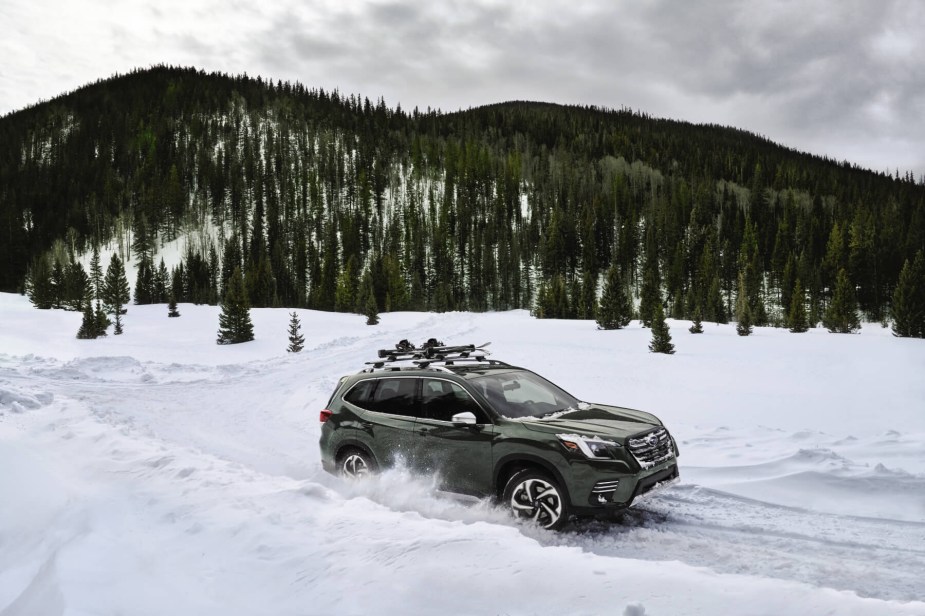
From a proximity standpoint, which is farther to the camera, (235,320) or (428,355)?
(235,320)

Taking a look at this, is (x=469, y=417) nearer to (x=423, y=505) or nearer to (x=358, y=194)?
(x=423, y=505)

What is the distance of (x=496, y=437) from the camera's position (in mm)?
6004

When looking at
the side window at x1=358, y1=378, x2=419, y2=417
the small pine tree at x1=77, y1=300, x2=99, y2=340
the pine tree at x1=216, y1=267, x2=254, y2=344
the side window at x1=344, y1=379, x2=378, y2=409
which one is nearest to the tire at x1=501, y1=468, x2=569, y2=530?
the side window at x1=358, y1=378, x2=419, y2=417

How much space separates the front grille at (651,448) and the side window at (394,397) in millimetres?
2699

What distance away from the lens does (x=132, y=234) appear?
12188 centimetres

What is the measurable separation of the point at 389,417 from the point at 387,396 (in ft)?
1.08

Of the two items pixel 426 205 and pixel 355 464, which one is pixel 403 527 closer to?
pixel 355 464

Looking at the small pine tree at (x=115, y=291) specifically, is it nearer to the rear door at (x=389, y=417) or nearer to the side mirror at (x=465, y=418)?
the rear door at (x=389, y=417)

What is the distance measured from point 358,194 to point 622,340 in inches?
4255

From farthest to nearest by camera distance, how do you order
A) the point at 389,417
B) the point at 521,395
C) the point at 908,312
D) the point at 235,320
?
1. the point at 908,312
2. the point at 235,320
3. the point at 389,417
4. the point at 521,395

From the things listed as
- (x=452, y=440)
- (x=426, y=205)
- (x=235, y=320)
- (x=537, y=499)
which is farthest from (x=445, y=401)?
(x=426, y=205)

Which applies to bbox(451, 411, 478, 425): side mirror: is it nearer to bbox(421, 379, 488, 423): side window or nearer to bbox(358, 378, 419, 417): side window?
bbox(421, 379, 488, 423): side window

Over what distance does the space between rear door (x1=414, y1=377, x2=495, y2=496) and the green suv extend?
12mm

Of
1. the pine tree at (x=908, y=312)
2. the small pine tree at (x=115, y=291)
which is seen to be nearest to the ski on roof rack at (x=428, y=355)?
the pine tree at (x=908, y=312)
